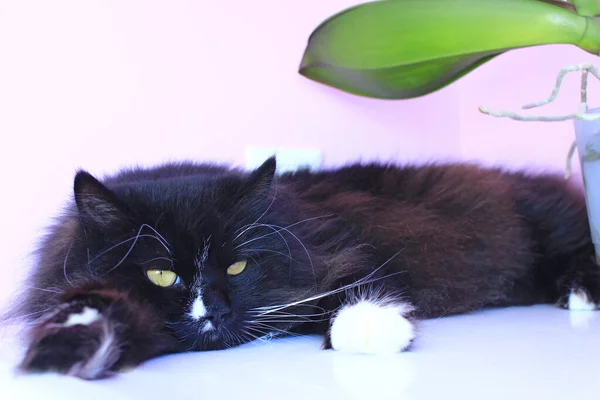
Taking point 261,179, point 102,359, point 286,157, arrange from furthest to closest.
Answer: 1. point 286,157
2. point 261,179
3. point 102,359

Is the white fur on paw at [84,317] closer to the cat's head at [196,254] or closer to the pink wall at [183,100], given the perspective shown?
the cat's head at [196,254]

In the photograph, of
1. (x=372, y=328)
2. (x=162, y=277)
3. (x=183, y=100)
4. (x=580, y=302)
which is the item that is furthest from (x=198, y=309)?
(x=580, y=302)

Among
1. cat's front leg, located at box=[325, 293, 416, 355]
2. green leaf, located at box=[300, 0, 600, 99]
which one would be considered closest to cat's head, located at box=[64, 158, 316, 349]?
cat's front leg, located at box=[325, 293, 416, 355]

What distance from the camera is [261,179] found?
103 centimetres

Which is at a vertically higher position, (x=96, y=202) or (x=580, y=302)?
(x=96, y=202)

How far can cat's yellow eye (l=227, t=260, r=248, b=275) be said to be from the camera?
1.00 metres

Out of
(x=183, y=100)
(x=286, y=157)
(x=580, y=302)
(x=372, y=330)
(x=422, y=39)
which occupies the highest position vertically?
(x=422, y=39)

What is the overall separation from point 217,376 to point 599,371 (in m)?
0.53

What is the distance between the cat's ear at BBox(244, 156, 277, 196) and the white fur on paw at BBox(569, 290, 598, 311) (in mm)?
808

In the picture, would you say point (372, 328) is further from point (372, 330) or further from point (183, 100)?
point (183, 100)

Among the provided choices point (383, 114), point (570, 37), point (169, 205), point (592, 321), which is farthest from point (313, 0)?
point (592, 321)

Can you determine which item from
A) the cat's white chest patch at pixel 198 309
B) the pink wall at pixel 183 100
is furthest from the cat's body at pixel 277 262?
the pink wall at pixel 183 100

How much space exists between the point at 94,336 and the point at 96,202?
10.1 inches

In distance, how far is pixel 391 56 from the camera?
1.41 metres
